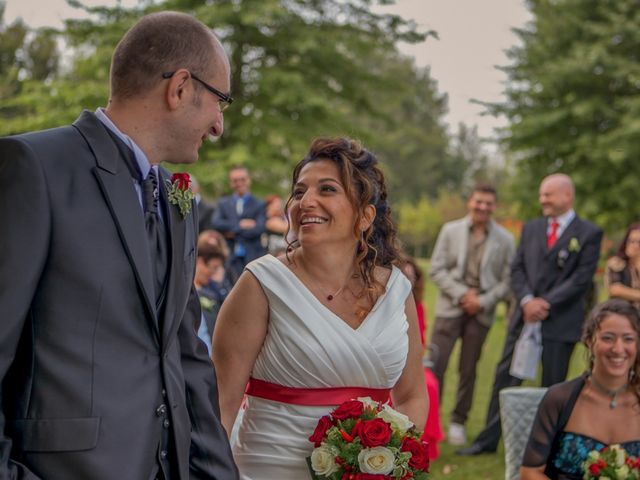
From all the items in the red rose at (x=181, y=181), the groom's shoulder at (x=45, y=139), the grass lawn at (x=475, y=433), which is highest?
the groom's shoulder at (x=45, y=139)

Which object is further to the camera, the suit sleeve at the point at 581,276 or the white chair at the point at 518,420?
the suit sleeve at the point at 581,276

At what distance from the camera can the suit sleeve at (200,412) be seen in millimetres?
2748

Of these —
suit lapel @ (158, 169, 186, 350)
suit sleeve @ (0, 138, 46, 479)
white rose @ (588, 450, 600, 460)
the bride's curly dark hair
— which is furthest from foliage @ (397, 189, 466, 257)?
suit sleeve @ (0, 138, 46, 479)

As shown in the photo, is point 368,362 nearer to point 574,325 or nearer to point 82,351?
point 82,351

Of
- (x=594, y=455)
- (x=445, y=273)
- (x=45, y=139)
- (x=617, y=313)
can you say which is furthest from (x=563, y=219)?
(x=45, y=139)

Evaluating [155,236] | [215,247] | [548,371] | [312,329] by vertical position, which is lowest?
[548,371]

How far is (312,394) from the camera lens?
3.39m

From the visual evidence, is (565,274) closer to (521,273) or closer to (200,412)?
(521,273)

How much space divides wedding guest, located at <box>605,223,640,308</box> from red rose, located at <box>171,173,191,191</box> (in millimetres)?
6046

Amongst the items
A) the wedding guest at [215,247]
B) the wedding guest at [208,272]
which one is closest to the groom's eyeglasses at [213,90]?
the wedding guest at [208,272]

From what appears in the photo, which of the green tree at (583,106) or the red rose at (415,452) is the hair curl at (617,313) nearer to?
the red rose at (415,452)

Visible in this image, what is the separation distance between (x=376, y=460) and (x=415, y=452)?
0.18m

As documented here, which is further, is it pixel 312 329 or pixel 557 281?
pixel 557 281

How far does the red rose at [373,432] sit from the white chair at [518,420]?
2133 millimetres
